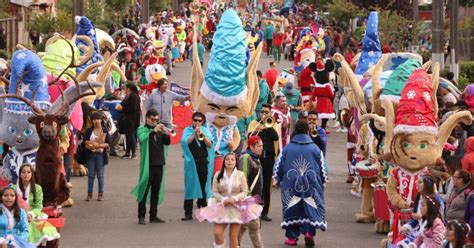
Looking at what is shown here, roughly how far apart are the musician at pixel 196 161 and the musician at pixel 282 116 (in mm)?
2880

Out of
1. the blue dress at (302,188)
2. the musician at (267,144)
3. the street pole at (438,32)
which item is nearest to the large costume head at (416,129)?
the blue dress at (302,188)

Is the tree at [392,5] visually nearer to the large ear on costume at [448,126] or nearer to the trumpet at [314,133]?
the trumpet at [314,133]

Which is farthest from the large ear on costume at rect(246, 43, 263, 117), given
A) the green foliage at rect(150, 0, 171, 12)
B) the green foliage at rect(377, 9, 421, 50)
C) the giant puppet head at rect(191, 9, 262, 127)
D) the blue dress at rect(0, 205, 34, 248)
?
the green foliage at rect(150, 0, 171, 12)

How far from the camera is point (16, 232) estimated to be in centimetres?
1537

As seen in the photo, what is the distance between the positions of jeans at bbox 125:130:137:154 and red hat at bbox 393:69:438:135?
32.9 feet

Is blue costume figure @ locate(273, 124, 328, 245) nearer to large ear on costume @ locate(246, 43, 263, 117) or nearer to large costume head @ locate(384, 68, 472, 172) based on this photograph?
large costume head @ locate(384, 68, 472, 172)

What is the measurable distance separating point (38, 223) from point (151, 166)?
4106 millimetres

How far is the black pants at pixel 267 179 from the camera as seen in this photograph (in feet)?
65.8

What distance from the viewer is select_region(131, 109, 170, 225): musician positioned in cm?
1988

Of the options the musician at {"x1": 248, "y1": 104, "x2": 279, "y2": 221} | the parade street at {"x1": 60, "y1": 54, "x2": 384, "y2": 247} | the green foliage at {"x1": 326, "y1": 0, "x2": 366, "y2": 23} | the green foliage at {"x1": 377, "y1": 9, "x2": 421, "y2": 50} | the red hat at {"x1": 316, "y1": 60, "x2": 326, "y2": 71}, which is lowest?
the parade street at {"x1": 60, "y1": 54, "x2": 384, "y2": 247}

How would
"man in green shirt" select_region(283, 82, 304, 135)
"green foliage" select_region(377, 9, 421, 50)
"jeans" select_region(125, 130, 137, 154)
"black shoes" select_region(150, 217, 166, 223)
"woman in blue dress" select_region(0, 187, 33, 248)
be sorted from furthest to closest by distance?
"green foliage" select_region(377, 9, 421, 50) < "jeans" select_region(125, 130, 137, 154) < "man in green shirt" select_region(283, 82, 304, 135) < "black shoes" select_region(150, 217, 166, 223) < "woman in blue dress" select_region(0, 187, 33, 248)

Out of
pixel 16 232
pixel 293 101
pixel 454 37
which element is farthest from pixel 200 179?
pixel 454 37

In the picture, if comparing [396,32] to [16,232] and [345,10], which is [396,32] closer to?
[345,10]

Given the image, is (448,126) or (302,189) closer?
(448,126)
